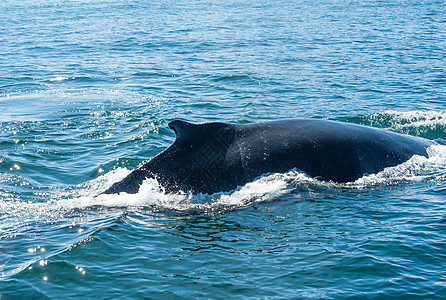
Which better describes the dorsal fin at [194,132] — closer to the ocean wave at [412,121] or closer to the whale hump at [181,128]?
the whale hump at [181,128]

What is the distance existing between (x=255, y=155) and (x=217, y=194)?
2.98 feet

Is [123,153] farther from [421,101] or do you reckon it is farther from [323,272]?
[421,101]

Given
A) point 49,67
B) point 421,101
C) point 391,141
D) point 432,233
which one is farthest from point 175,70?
point 432,233

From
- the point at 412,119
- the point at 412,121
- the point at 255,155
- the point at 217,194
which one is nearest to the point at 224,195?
the point at 217,194

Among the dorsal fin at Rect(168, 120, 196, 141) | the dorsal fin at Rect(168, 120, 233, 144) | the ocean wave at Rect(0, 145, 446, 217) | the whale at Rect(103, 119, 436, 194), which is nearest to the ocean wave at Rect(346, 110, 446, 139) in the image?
the ocean wave at Rect(0, 145, 446, 217)

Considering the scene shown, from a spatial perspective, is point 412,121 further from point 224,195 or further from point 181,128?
point 181,128

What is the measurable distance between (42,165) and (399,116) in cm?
1027

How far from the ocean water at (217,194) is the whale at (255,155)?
21 centimetres

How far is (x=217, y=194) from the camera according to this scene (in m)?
8.53

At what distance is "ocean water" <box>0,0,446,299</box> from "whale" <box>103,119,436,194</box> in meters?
0.21

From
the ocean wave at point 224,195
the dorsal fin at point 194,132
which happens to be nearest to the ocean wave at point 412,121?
the ocean wave at point 224,195

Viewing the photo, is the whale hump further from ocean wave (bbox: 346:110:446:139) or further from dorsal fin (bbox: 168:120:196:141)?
ocean wave (bbox: 346:110:446:139)

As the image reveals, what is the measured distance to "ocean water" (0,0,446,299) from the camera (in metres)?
6.86

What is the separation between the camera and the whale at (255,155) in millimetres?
8398
